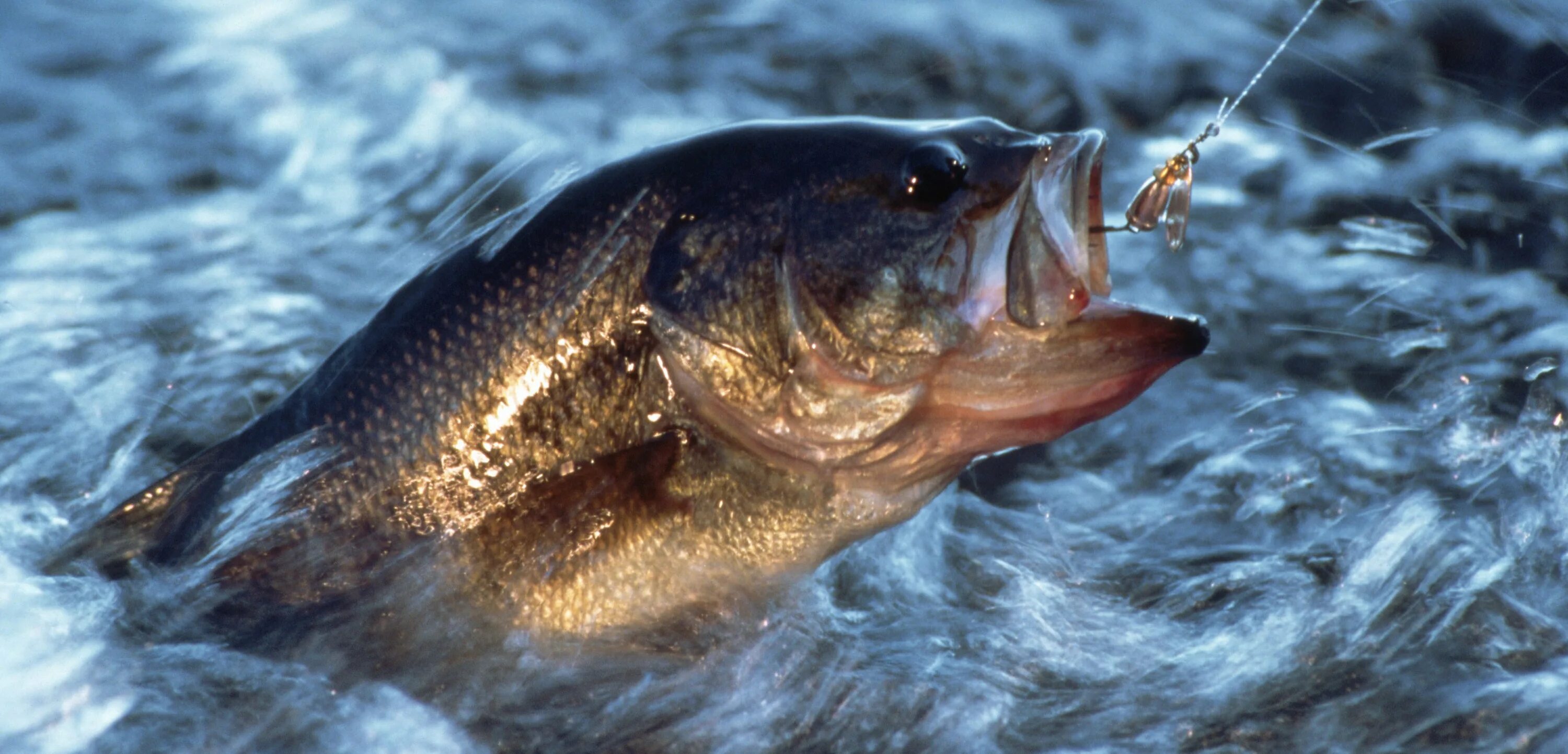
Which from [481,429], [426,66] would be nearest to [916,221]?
[481,429]

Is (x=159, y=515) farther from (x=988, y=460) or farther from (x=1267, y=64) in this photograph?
(x=1267, y=64)

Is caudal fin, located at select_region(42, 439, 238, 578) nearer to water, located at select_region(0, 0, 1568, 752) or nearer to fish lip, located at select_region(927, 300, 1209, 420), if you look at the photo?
water, located at select_region(0, 0, 1568, 752)

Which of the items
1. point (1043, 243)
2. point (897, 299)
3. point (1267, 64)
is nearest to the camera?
point (1043, 243)

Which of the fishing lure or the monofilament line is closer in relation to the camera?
the fishing lure

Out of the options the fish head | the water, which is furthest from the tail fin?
the fish head

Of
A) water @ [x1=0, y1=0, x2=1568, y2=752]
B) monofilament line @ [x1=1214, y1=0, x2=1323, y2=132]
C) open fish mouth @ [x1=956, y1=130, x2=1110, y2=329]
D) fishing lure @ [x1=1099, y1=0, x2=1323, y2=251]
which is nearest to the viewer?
open fish mouth @ [x1=956, y1=130, x2=1110, y2=329]

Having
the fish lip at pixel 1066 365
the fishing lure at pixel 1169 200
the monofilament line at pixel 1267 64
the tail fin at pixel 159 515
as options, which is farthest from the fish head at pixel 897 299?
the monofilament line at pixel 1267 64

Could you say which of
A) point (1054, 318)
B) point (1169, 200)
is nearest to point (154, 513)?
point (1054, 318)
